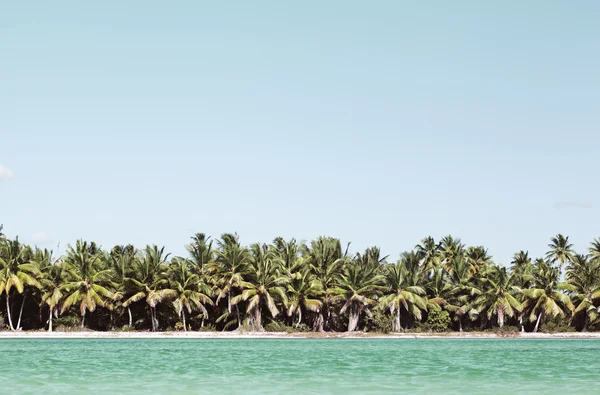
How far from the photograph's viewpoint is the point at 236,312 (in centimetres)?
7288

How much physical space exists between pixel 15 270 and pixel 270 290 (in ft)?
76.3

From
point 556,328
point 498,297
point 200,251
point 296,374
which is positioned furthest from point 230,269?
point 296,374

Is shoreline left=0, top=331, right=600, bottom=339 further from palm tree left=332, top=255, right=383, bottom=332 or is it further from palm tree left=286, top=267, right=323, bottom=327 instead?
palm tree left=286, top=267, right=323, bottom=327

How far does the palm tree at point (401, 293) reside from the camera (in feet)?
234

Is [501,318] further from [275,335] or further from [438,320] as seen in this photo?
[275,335]

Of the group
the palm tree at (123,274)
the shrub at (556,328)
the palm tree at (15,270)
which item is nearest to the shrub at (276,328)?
the palm tree at (123,274)

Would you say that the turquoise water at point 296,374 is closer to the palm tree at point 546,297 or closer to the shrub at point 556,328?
the palm tree at point 546,297

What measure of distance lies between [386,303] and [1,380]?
50455 millimetres

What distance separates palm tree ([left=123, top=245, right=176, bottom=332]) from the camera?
222 ft

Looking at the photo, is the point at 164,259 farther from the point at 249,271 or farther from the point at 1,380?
the point at 1,380

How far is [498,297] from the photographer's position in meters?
72.5

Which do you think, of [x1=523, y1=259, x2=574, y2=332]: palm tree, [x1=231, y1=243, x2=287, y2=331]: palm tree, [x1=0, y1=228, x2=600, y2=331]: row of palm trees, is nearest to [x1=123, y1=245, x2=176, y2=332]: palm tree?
[x1=0, y1=228, x2=600, y2=331]: row of palm trees

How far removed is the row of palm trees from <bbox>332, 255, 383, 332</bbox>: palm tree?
11cm

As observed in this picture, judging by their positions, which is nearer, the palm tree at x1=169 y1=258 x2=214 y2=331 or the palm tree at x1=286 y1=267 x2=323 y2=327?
the palm tree at x1=169 y1=258 x2=214 y2=331
